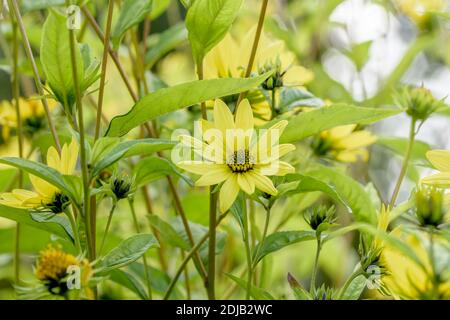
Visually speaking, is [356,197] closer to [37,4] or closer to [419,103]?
[419,103]

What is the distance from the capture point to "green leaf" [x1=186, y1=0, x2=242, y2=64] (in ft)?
1.49

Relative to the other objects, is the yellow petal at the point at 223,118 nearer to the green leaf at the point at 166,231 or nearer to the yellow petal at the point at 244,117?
the yellow petal at the point at 244,117

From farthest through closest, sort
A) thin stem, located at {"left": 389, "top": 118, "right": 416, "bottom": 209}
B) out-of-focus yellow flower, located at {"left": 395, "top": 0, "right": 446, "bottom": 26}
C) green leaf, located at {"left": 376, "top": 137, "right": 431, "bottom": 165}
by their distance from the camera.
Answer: out-of-focus yellow flower, located at {"left": 395, "top": 0, "right": 446, "bottom": 26} < green leaf, located at {"left": 376, "top": 137, "right": 431, "bottom": 165} < thin stem, located at {"left": 389, "top": 118, "right": 416, "bottom": 209}

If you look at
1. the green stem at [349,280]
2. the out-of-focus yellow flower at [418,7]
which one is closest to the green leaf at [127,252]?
the green stem at [349,280]

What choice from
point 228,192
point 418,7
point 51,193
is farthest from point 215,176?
point 418,7

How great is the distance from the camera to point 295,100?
52 cm

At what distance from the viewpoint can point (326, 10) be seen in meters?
0.80

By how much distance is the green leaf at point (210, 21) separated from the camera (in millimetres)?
456

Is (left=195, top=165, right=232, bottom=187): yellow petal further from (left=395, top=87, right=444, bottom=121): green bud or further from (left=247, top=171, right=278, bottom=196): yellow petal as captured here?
(left=395, top=87, right=444, bottom=121): green bud

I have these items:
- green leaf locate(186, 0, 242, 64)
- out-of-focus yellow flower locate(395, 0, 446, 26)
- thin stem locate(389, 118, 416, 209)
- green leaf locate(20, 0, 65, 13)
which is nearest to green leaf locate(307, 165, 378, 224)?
thin stem locate(389, 118, 416, 209)

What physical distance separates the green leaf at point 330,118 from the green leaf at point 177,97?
0.17 feet

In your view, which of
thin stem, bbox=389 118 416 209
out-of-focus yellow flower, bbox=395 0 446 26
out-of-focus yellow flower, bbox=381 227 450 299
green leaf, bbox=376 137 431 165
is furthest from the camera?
out-of-focus yellow flower, bbox=395 0 446 26
